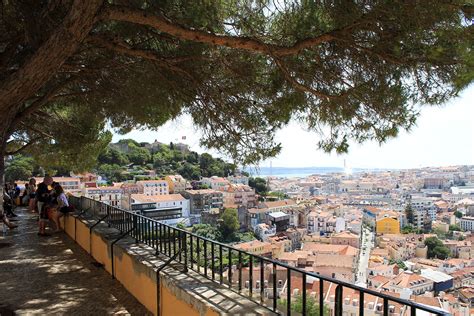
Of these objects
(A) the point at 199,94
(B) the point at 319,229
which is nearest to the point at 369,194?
(B) the point at 319,229

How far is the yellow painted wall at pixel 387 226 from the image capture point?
38344mm

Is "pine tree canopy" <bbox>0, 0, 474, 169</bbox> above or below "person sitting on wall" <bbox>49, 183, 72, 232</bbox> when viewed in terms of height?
above

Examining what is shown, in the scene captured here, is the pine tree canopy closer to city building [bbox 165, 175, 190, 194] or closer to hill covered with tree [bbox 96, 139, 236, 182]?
city building [bbox 165, 175, 190, 194]

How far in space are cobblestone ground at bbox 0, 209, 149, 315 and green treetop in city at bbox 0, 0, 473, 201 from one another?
201cm

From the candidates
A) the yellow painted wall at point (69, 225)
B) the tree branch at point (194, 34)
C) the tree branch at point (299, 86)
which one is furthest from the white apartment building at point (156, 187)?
the tree branch at point (194, 34)

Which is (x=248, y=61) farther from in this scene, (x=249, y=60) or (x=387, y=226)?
(x=387, y=226)

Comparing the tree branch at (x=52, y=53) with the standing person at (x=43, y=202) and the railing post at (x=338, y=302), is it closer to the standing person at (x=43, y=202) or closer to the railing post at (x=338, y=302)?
the railing post at (x=338, y=302)

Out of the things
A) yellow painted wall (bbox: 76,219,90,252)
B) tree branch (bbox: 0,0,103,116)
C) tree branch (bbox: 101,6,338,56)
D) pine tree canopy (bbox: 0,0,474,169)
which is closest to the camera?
tree branch (bbox: 0,0,103,116)

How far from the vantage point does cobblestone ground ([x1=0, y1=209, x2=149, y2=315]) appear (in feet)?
14.4

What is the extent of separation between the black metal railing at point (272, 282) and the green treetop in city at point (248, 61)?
1836 millimetres

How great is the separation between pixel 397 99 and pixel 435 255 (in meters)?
23.9

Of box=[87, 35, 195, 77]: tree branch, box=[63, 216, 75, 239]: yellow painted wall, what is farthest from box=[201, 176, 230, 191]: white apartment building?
box=[87, 35, 195, 77]: tree branch

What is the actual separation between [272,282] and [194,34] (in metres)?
2.52

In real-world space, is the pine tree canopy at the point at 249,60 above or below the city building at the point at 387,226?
above
